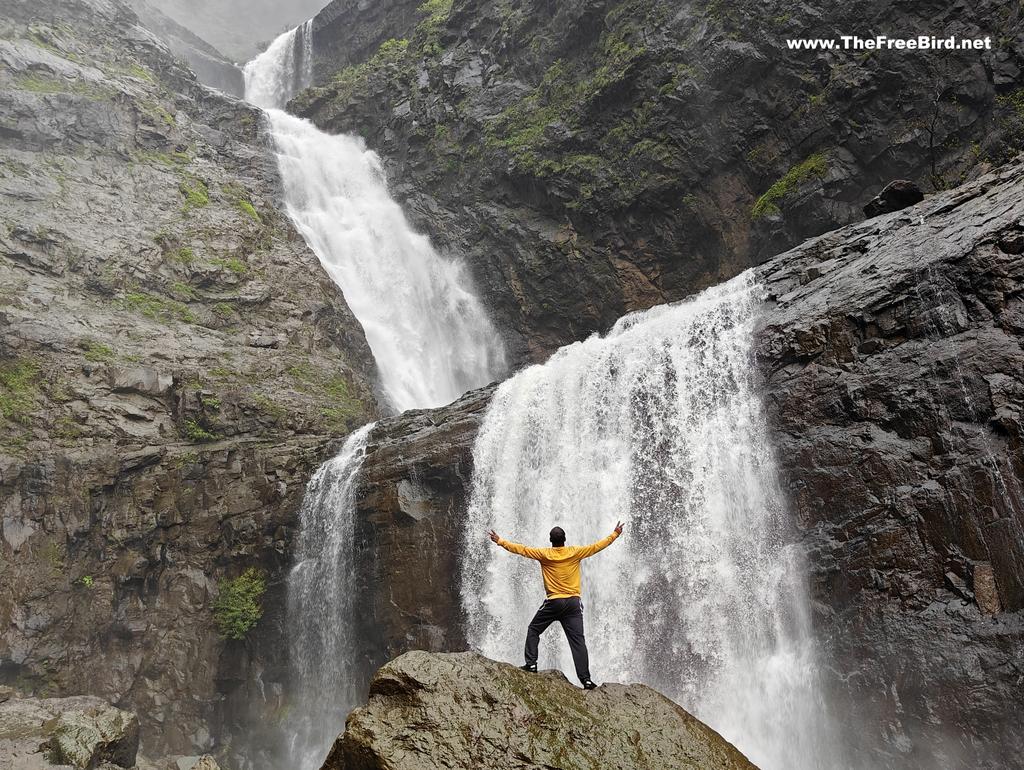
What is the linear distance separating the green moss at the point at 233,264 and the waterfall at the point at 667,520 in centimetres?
1302

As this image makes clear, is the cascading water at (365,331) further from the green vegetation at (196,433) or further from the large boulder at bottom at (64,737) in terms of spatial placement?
the large boulder at bottom at (64,737)

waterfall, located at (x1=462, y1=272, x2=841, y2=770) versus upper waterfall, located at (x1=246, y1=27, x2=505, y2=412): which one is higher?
upper waterfall, located at (x1=246, y1=27, x2=505, y2=412)

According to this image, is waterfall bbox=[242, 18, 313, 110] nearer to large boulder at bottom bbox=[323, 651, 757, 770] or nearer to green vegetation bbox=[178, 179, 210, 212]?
green vegetation bbox=[178, 179, 210, 212]

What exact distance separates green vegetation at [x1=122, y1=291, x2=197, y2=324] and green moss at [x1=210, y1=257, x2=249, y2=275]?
2512 mm

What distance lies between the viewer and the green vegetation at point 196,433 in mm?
18719

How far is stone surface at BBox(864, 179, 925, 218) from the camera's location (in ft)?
50.7

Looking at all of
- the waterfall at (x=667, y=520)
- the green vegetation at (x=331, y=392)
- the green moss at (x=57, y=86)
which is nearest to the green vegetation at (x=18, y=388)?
the green vegetation at (x=331, y=392)

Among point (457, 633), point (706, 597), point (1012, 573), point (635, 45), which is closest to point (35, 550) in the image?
point (457, 633)

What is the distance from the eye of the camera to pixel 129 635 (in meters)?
16.5

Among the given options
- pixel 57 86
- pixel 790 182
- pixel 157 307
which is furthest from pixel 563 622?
pixel 57 86

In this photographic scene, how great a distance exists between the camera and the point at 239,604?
16.9 meters

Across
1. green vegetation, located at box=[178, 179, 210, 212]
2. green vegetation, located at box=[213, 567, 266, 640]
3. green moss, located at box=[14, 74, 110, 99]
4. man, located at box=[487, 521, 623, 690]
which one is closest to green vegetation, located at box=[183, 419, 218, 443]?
green vegetation, located at box=[213, 567, 266, 640]

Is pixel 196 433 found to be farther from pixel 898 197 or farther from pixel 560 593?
pixel 898 197

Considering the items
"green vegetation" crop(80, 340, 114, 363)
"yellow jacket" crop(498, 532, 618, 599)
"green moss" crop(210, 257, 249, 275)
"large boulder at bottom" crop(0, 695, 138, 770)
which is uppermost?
"green moss" crop(210, 257, 249, 275)
